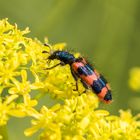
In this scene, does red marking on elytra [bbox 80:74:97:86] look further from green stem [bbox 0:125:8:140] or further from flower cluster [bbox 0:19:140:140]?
green stem [bbox 0:125:8:140]

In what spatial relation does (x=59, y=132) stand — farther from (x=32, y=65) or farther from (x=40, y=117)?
(x=32, y=65)

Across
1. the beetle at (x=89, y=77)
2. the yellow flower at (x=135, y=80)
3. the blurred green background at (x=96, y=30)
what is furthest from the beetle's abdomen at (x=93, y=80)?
the yellow flower at (x=135, y=80)

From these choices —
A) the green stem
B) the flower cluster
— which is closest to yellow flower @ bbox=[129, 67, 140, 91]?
the flower cluster

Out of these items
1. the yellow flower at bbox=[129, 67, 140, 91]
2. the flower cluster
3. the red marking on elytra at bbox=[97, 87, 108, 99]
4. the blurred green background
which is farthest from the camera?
the blurred green background

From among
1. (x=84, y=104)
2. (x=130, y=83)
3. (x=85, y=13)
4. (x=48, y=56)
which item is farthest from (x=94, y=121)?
(x=85, y=13)

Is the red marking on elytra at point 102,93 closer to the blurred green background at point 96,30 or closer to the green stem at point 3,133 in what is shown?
the green stem at point 3,133

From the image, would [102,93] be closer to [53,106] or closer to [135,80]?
[53,106]
